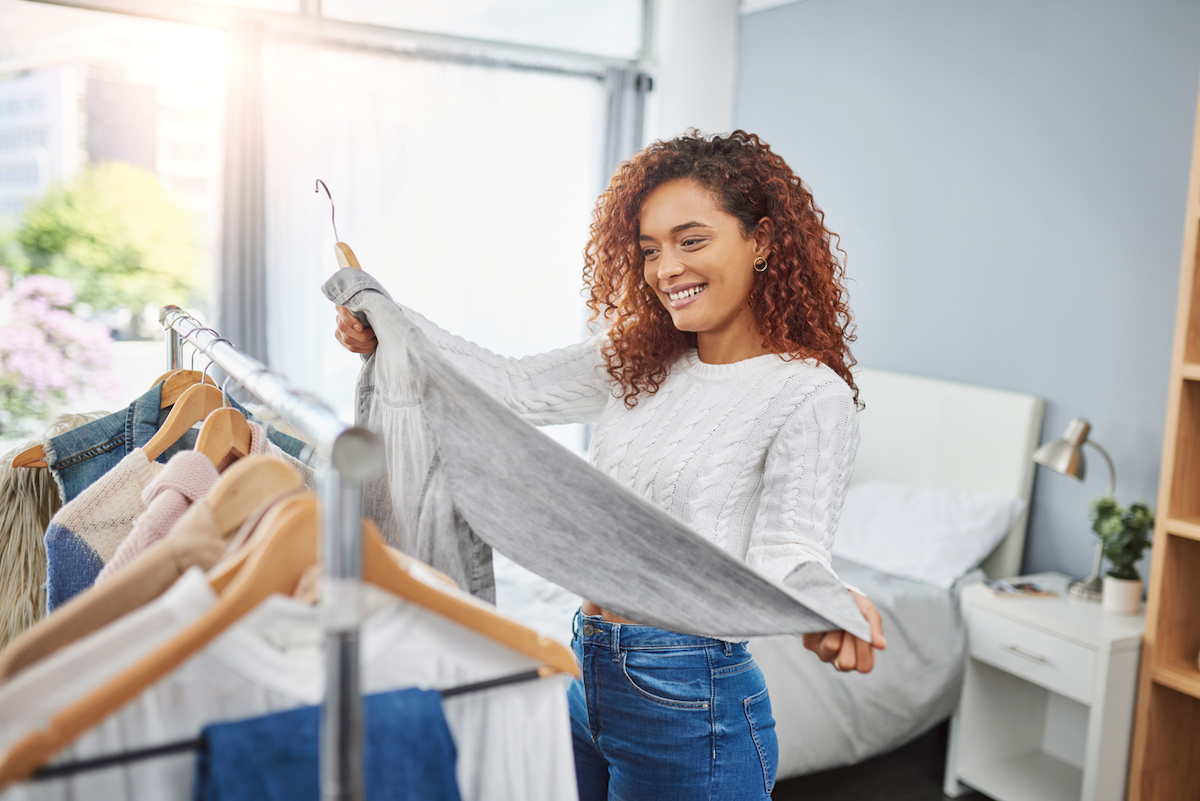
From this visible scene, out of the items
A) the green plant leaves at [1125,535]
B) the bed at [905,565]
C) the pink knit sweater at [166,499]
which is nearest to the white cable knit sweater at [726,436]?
the pink knit sweater at [166,499]

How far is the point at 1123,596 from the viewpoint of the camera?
230 centimetres

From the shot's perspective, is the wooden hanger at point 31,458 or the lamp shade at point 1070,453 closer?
the wooden hanger at point 31,458

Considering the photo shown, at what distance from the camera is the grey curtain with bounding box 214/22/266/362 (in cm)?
328

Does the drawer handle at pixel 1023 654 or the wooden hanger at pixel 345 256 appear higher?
the wooden hanger at pixel 345 256

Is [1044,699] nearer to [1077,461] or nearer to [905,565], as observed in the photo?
[905,565]

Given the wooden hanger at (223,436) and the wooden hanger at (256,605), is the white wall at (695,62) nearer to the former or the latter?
the wooden hanger at (223,436)

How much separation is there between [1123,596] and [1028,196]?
118 cm

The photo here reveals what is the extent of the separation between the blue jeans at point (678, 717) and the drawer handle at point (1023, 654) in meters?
1.42

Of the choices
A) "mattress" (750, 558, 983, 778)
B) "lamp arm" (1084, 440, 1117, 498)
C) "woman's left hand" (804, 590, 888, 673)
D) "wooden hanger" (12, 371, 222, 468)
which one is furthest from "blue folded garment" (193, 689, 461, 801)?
"lamp arm" (1084, 440, 1117, 498)

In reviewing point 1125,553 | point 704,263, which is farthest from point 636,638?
point 1125,553

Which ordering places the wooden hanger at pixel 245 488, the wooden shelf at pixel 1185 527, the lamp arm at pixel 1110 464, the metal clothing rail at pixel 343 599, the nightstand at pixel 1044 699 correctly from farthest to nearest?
the lamp arm at pixel 1110 464 < the nightstand at pixel 1044 699 < the wooden shelf at pixel 1185 527 < the wooden hanger at pixel 245 488 < the metal clothing rail at pixel 343 599

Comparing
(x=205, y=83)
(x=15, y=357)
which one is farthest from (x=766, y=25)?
(x=15, y=357)

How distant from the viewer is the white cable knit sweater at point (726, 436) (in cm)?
110

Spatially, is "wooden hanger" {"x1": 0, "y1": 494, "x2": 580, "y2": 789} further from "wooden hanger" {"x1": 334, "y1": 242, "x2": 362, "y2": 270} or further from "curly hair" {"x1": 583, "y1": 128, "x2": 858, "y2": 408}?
"curly hair" {"x1": 583, "y1": 128, "x2": 858, "y2": 408}
